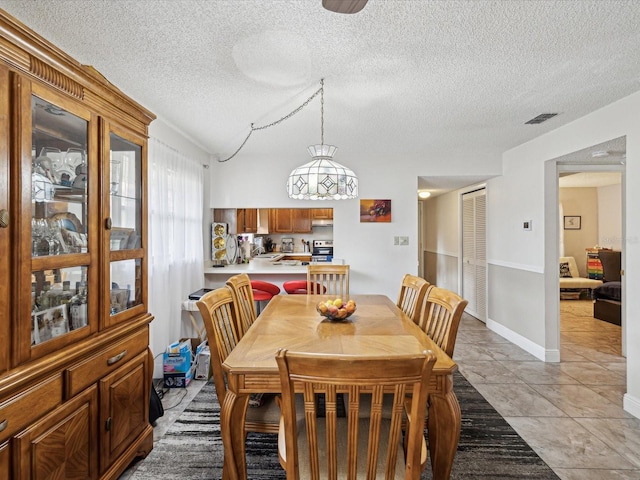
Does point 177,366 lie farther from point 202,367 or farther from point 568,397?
point 568,397

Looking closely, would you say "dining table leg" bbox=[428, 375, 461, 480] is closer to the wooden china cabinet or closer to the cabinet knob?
the wooden china cabinet

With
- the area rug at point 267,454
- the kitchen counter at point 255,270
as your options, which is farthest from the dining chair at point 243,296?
the kitchen counter at point 255,270

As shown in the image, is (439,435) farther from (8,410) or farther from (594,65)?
(594,65)

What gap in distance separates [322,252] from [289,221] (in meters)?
1.16

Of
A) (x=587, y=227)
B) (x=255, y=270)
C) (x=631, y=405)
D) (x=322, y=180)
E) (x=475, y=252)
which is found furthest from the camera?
(x=587, y=227)

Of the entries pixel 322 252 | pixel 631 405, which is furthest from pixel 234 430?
pixel 322 252

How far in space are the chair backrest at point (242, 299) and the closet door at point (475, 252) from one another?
369 cm

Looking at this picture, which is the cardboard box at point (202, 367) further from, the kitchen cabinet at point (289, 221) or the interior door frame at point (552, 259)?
the kitchen cabinet at point (289, 221)

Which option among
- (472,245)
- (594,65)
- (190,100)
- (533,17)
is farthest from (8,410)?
(472,245)

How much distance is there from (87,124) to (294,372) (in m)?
1.43

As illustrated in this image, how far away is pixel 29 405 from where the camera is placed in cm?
126

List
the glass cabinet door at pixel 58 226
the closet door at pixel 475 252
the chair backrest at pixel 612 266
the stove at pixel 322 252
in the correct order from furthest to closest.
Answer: the chair backrest at pixel 612 266 → the stove at pixel 322 252 → the closet door at pixel 475 252 → the glass cabinet door at pixel 58 226

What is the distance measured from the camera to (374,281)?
476 centimetres

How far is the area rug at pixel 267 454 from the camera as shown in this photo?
6.36 feet
